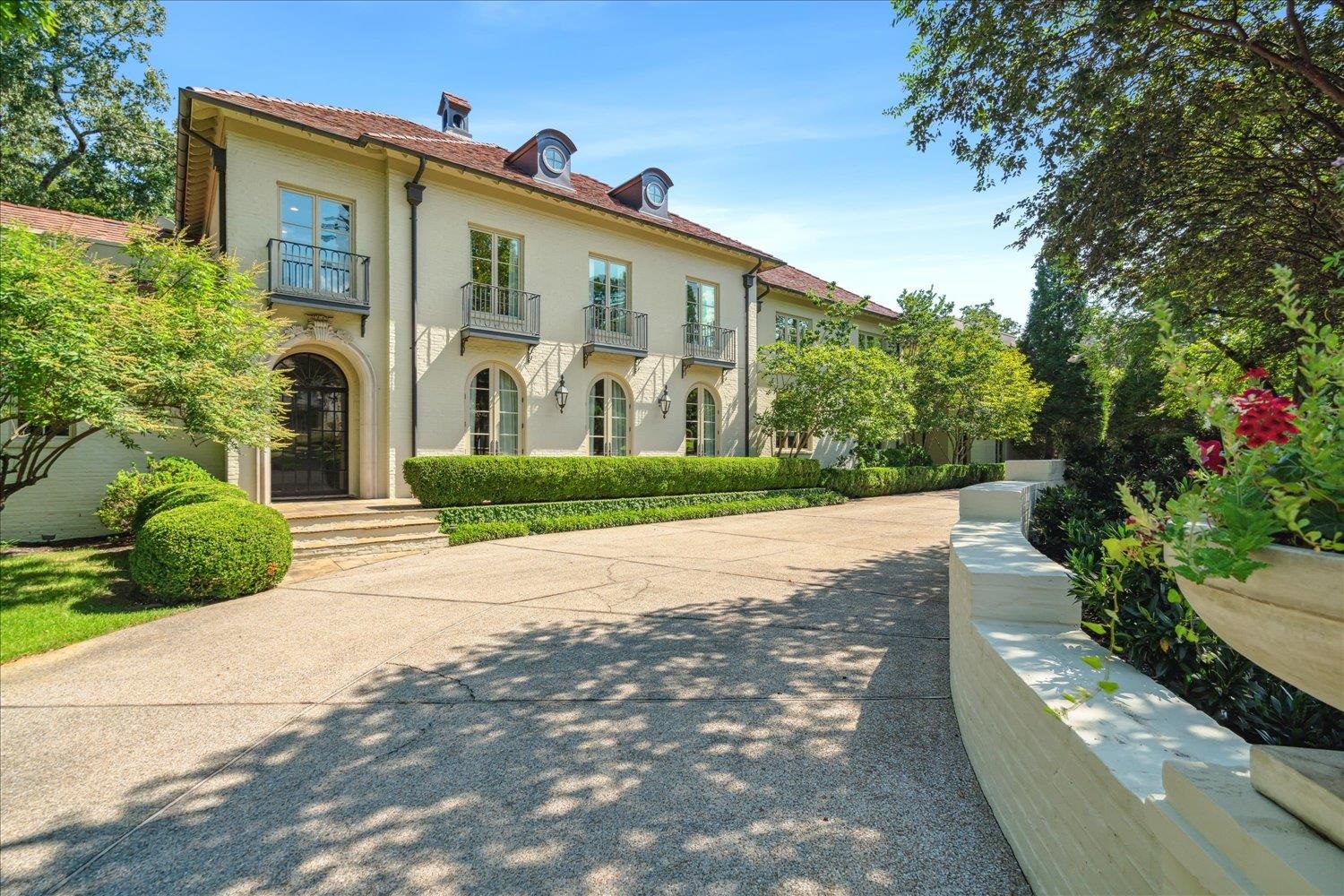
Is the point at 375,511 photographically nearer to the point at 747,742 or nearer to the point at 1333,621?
the point at 747,742

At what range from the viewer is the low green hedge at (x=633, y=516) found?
1048 cm

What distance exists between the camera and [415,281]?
12.3 metres

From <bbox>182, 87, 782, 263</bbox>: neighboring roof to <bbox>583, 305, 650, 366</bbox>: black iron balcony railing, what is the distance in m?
2.53

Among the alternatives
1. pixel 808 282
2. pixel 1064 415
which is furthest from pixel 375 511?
pixel 1064 415

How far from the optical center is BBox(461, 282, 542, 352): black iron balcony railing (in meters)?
12.9

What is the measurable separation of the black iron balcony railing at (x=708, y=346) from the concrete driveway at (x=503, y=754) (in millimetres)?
11790

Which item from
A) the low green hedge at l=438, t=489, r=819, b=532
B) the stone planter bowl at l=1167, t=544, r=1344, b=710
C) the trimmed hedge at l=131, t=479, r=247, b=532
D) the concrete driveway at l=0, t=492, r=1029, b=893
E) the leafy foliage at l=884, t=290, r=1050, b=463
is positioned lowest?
the concrete driveway at l=0, t=492, r=1029, b=893

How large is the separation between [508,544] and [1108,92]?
9.54 m

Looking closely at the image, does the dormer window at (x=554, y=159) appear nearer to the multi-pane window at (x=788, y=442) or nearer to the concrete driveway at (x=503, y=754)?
the multi-pane window at (x=788, y=442)

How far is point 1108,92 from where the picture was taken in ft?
18.5

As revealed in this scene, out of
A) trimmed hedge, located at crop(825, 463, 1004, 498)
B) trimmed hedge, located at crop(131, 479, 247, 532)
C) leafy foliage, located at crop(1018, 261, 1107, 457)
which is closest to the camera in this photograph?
trimmed hedge, located at crop(131, 479, 247, 532)

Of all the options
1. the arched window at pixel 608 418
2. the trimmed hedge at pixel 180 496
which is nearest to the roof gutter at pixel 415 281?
the trimmed hedge at pixel 180 496

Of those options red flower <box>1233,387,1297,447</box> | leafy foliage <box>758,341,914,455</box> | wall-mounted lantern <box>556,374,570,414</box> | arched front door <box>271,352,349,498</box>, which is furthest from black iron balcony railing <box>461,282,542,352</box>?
red flower <box>1233,387,1297,447</box>

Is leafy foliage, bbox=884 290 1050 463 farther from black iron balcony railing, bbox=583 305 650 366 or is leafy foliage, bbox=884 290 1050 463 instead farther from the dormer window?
the dormer window
